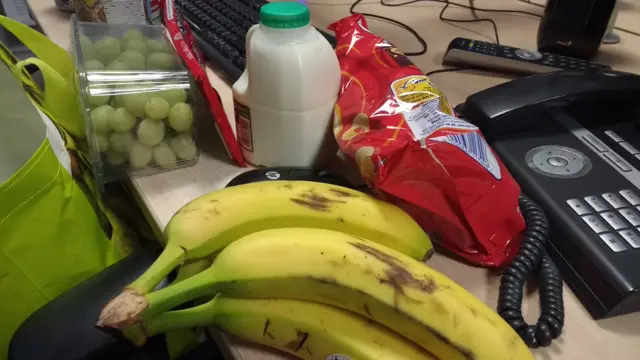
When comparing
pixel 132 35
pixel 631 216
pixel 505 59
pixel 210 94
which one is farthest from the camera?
pixel 505 59

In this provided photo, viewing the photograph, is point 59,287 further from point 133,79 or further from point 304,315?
point 304,315

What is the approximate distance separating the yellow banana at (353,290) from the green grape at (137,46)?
36 centimetres

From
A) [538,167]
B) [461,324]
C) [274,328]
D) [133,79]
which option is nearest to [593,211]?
[538,167]

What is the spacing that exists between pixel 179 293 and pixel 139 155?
10.1 inches

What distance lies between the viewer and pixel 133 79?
0.61 m

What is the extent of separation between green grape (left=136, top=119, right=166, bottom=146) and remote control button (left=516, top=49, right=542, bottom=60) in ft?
1.86

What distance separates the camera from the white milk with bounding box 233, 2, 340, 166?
52 cm

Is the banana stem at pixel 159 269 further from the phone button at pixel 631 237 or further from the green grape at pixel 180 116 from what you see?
the phone button at pixel 631 237

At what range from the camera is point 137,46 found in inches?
26.2

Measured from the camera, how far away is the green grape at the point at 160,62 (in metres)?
0.63

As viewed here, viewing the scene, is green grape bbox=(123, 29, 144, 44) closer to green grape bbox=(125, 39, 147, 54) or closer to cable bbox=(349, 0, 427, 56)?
green grape bbox=(125, 39, 147, 54)

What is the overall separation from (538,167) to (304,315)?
31 centimetres

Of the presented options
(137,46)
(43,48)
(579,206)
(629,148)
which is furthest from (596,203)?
(43,48)

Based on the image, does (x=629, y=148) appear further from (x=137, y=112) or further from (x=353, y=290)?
(x=137, y=112)
